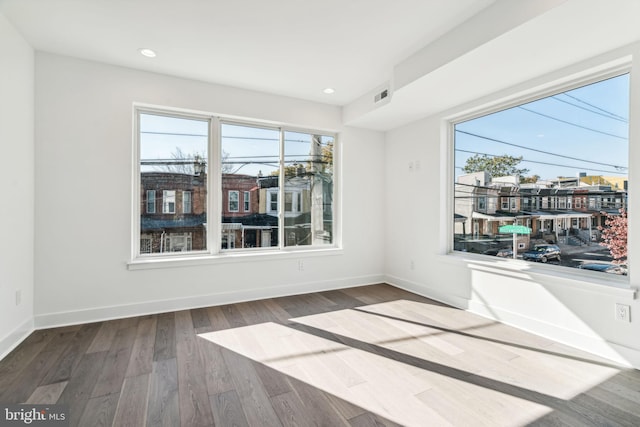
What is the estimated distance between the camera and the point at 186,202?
11.4 feet

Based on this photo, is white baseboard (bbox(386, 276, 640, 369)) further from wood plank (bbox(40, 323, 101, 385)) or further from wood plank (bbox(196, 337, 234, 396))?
wood plank (bbox(40, 323, 101, 385))

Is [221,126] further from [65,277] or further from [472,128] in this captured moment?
A: [472,128]

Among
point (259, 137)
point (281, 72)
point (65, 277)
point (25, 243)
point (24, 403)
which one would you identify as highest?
point (281, 72)

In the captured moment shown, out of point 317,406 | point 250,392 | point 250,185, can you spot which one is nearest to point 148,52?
point 250,185

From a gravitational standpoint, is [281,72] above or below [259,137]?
above

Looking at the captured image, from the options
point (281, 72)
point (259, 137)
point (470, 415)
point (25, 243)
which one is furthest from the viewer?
point (259, 137)

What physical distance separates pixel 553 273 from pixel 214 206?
363 centimetres

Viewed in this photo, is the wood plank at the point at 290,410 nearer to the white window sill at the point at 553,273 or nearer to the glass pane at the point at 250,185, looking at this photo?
the glass pane at the point at 250,185

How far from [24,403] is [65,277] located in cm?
143

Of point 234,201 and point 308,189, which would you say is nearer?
point 234,201

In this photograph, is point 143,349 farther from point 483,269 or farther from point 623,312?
point 623,312

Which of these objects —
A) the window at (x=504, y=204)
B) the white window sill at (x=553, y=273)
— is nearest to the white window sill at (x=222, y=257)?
the white window sill at (x=553, y=273)

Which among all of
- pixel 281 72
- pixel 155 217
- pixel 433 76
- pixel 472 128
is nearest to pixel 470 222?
pixel 472 128

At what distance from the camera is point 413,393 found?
6.03 feet
